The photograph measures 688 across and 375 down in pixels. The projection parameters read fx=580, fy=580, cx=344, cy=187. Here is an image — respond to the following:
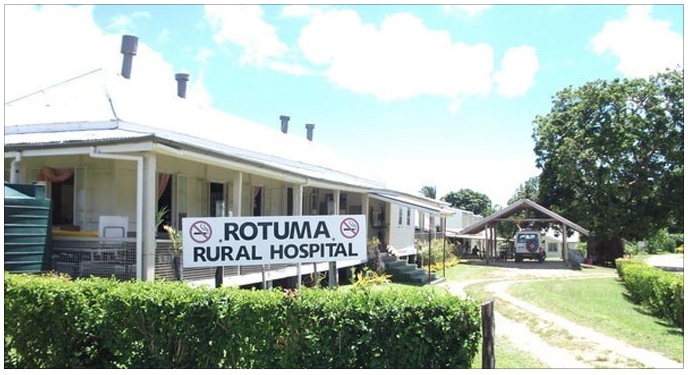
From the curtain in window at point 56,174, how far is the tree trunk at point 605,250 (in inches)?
1295

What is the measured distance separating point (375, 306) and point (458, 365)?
3.41 feet

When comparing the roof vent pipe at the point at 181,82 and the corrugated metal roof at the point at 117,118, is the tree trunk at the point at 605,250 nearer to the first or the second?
the corrugated metal roof at the point at 117,118

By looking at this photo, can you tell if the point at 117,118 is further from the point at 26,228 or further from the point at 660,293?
the point at 660,293

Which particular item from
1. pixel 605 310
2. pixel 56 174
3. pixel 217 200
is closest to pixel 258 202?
pixel 217 200

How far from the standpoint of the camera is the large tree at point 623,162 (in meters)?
35.4

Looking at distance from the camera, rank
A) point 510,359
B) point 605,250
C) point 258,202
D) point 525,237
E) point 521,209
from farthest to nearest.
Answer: point 605,250 < point 525,237 < point 521,209 < point 258,202 < point 510,359

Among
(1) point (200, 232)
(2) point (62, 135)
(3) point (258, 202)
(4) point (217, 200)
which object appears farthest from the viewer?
(3) point (258, 202)

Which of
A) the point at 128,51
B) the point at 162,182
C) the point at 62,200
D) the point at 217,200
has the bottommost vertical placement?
the point at 62,200

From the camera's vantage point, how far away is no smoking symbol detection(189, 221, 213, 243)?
740 cm

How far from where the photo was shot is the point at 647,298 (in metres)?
16.1

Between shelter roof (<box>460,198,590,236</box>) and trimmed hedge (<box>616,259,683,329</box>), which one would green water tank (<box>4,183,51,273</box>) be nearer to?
trimmed hedge (<box>616,259,683,329</box>)

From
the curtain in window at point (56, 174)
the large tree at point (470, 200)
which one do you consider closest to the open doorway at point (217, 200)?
the curtain in window at point (56, 174)

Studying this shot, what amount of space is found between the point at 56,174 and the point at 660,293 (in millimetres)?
14938

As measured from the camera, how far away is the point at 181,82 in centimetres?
2083
